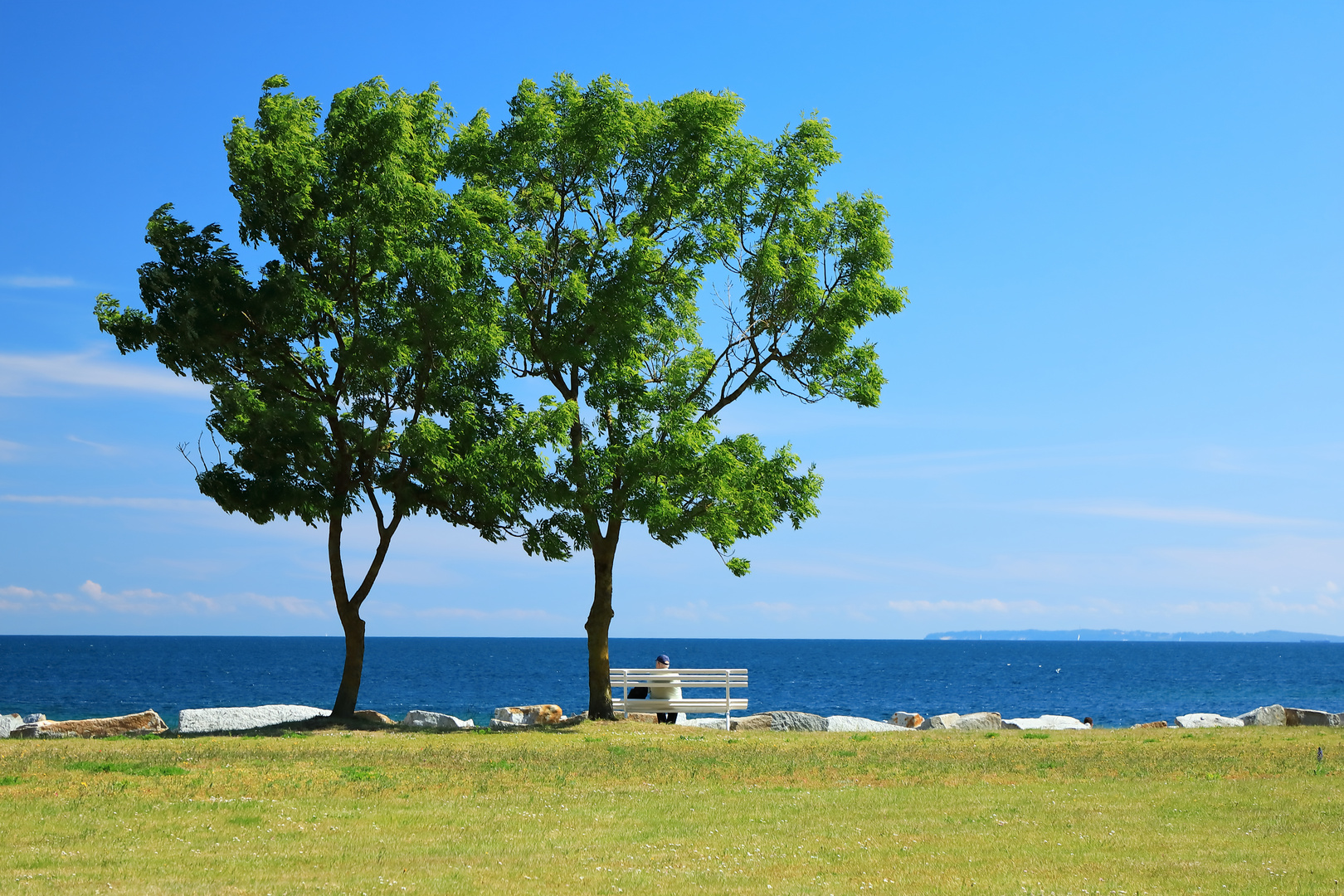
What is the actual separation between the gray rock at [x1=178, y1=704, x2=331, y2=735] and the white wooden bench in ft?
23.2

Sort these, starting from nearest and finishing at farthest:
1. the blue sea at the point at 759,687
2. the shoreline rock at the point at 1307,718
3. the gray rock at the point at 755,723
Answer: the shoreline rock at the point at 1307,718 → the gray rock at the point at 755,723 → the blue sea at the point at 759,687

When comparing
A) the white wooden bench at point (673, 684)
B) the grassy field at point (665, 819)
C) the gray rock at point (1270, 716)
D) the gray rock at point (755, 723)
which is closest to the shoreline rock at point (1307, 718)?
the gray rock at point (1270, 716)

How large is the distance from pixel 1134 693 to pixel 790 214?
72.5m

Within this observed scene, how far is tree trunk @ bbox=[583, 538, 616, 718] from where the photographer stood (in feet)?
85.6

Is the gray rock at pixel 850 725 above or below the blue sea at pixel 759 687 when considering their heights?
above

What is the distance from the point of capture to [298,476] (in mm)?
25078

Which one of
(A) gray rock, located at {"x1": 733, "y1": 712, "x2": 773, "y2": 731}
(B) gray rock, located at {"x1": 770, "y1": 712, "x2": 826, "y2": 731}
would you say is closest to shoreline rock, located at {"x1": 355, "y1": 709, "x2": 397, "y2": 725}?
(A) gray rock, located at {"x1": 733, "y1": 712, "x2": 773, "y2": 731}

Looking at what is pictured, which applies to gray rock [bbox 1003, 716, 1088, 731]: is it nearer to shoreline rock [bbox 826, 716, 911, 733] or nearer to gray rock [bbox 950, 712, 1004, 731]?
gray rock [bbox 950, 712, 1004, 731]

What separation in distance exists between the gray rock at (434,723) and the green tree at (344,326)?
4.74ft

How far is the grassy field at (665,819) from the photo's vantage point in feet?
30.4

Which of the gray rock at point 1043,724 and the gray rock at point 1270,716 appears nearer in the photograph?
the gray rock at point 1270,716

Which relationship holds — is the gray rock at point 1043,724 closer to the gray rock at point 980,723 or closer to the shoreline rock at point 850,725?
the gray rock at point 980,723

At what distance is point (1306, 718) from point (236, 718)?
2655cm

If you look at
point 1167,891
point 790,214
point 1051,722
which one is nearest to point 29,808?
point 1167,891
